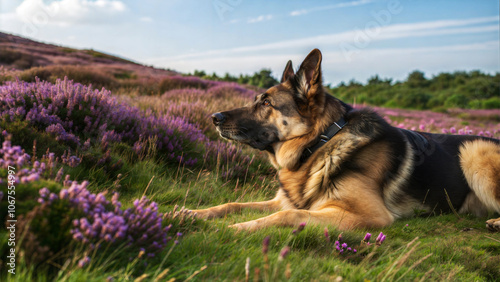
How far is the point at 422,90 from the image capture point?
35594 millimetres

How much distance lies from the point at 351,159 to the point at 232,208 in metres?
1.41

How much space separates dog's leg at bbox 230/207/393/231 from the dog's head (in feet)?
3.59

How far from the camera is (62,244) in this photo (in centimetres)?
173

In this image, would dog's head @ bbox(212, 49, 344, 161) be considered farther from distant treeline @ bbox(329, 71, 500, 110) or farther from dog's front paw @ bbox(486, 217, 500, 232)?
distant treeline @ bbox(329, 71, 500, 110)

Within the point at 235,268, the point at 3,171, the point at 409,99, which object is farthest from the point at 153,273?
the point at 409,99

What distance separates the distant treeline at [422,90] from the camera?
25688 mm

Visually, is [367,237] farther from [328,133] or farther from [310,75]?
[310,75]

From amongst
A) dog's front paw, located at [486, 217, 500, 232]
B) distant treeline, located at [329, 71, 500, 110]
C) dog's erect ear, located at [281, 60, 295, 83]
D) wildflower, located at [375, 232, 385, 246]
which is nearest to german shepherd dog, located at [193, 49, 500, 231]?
dog's front paw, located at [486, 217, 500, 232]

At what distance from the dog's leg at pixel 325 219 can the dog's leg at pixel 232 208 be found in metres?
0.59

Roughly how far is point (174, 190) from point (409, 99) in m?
30.2

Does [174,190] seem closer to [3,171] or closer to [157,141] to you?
[157,141]

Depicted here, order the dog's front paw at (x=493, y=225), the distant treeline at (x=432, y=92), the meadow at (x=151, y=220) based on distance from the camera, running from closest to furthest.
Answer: the meadow at (x=151, y=220), the dog's front paw at (x=493, y=225), the distant treeline at (x=432, y=92)

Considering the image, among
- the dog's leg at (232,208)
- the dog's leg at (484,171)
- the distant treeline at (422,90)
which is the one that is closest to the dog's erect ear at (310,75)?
the dog's leg at (232,208)

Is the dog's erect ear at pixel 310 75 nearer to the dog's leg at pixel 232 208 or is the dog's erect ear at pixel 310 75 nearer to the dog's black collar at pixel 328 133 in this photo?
the dog's black collar at pixel 328 133
